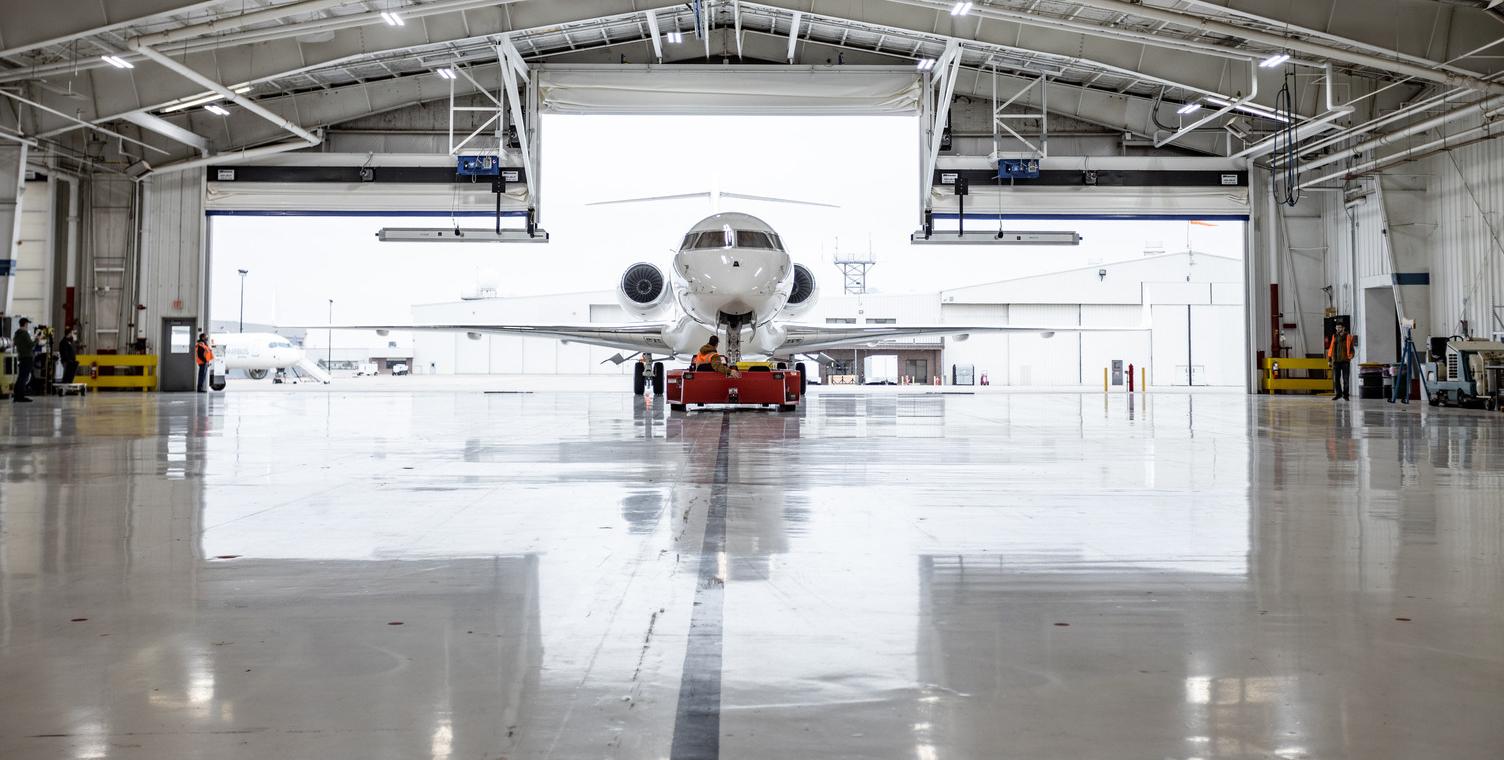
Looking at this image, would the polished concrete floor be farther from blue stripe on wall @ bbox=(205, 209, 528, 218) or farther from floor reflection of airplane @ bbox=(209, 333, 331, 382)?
floor reflection of airplane @ bbox=(209, 333, 331, 382)

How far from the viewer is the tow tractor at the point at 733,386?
1597cm

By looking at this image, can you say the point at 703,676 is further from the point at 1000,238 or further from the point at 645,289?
the point at 1000,238

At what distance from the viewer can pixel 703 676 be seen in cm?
244

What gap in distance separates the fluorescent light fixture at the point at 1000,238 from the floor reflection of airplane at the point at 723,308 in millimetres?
6508

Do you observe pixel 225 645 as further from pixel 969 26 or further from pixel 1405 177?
pixel 1405 177

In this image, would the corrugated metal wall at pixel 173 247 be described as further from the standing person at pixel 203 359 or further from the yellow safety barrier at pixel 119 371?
the standing person at pixel 203 359

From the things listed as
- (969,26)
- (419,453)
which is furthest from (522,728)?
(969,26)

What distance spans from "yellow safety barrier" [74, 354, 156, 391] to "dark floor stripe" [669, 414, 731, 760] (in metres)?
30.5

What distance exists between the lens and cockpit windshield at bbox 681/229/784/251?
16625 mm

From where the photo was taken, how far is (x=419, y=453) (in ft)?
28.6

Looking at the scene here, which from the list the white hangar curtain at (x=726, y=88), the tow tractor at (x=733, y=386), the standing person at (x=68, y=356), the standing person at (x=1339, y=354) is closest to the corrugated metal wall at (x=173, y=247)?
the standing person at (x=68, y=356)

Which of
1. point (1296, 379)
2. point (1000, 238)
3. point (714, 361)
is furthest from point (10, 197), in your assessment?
point (1296, 379)

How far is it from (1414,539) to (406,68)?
29775 mm

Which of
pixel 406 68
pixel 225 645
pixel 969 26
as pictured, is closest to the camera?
pixel 225 645
